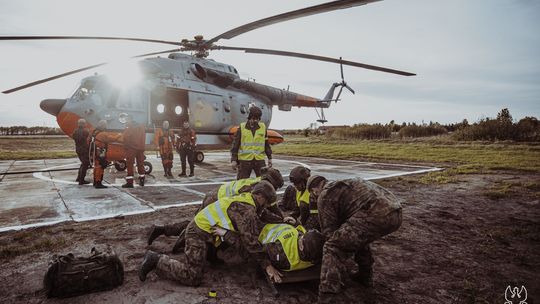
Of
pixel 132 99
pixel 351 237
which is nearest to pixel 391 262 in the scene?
pixel 351 237

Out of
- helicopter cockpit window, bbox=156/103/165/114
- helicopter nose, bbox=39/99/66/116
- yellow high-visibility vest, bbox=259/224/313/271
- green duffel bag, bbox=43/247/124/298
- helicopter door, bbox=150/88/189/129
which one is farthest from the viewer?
helicopter cockpit window, bbox=156/103/165/114

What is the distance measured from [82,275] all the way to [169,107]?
9.02 m

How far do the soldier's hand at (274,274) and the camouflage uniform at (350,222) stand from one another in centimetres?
42

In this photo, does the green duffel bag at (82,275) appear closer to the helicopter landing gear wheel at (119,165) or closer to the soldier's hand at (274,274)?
the soldier's hand at (274,274)

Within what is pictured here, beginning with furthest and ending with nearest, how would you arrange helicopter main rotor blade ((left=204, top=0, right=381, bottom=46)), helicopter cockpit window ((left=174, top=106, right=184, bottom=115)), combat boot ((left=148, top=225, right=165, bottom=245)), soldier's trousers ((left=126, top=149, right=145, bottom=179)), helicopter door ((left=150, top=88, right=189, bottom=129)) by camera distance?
helicopter cockpit window ((left=174, top=106, right=184, bottom=115)) < helicopter door ((left=150, top=88, right=189, bottom=129)) < soldier's trousers ((left=126, top=149, right=145, bottom=179)) < helicopter main rotor blade ((left=204, top=0, right=381, bottom=46)) < combat boot ((left=148, top=225, right=165, bottom=245))

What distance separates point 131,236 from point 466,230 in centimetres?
508

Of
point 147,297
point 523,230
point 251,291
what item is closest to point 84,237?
point 147,297

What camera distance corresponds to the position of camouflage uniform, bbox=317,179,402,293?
2.70 meters

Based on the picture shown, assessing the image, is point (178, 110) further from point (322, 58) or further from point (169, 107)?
point (322, 58)

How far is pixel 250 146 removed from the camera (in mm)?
5902

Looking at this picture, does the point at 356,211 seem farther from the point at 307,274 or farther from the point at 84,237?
the point at 84,237

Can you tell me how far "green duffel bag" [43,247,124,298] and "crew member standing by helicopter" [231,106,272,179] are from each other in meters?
3.24

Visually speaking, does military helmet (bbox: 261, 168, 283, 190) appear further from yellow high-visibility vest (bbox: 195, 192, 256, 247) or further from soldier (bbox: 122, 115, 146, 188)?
soldier (bbox: 122, 115, 146, 188)

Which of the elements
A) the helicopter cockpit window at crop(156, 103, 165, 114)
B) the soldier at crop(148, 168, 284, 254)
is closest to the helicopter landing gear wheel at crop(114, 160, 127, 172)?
the helicopter cockpit window at crop(156, 103, 165, 114)
